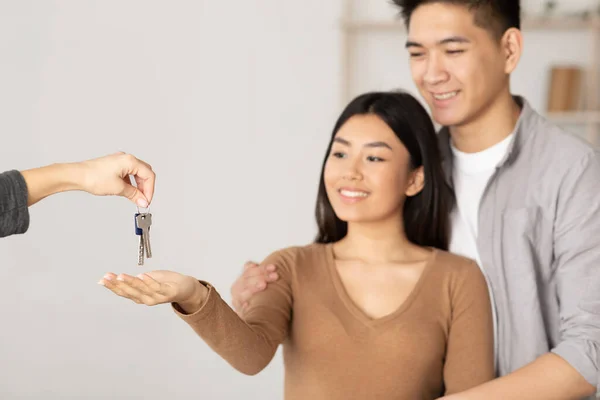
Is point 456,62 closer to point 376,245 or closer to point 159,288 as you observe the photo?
point 376,245

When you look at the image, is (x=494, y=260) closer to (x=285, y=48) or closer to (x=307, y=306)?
(x=307, y=306)

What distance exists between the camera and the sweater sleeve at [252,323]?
1663 millimetres

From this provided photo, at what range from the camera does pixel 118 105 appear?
12.4 feet

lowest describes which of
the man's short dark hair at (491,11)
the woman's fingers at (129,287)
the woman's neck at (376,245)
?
the woman's neck at (376,245)

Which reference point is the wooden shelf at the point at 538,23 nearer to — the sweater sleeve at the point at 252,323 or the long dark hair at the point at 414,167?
the long dark hair at the point at 414,167

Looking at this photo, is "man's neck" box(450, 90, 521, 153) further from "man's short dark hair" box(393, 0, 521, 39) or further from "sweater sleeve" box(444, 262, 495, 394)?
"sweater sleeve" box(444, 262, 495, 394)

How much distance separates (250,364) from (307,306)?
24 centimetres

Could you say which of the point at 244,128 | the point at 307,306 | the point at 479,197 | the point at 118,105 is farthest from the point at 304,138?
the point at 307,306

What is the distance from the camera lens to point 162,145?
383 cm

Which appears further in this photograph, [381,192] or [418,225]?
[418,225]

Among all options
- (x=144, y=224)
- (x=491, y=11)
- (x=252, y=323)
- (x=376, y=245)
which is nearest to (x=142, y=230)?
(x=144, y=224)

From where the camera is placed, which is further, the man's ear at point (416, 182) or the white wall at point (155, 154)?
the white wall at point (155, 154)

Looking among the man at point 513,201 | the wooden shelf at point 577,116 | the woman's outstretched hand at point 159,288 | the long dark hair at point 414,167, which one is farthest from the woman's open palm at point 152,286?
the wooden shelf at point 577,116

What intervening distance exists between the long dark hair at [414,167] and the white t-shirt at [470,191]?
35 millimetres
